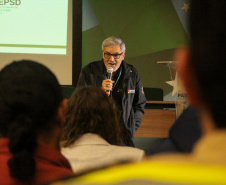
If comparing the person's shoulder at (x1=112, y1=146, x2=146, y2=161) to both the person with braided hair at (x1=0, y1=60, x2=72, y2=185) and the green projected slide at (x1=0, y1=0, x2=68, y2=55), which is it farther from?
the green projected slide at (x1=0, y1=0, x2=68, y2=55)

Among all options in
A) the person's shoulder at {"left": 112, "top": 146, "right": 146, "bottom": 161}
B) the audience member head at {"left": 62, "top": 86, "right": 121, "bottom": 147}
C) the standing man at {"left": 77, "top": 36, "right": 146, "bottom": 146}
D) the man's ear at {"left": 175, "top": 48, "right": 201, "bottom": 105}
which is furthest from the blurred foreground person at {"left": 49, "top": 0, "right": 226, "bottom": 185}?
the standing man at {"left": 77, "top": 36, "right": 146, "bottom": 146}

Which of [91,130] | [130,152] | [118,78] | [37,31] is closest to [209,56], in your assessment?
[130,152]

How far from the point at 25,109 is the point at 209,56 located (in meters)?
0.67

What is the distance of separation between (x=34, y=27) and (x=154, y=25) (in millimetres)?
2129

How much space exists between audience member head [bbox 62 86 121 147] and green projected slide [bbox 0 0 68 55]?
3516 millimetres

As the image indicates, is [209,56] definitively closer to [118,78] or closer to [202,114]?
[202,114]

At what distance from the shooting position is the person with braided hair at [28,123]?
0.89m

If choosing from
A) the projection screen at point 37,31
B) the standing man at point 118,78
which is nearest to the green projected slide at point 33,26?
the projection screen at point 37,31

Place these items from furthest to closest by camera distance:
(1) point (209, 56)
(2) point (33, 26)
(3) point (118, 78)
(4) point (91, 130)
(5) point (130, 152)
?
(2) point (33, 26)
(3) point (118, 78)
(4) point (91, 130)
(5) point (130, 152)
(1) point (209, 56)

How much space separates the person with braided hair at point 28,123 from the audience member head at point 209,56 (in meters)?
0.63

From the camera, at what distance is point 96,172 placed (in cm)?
29

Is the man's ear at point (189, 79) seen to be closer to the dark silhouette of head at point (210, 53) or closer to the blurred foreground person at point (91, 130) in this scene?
the dark silhouette of head at point (210, 53)

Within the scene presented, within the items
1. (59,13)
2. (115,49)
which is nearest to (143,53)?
(59,13)

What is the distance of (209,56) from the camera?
1.05 feet
